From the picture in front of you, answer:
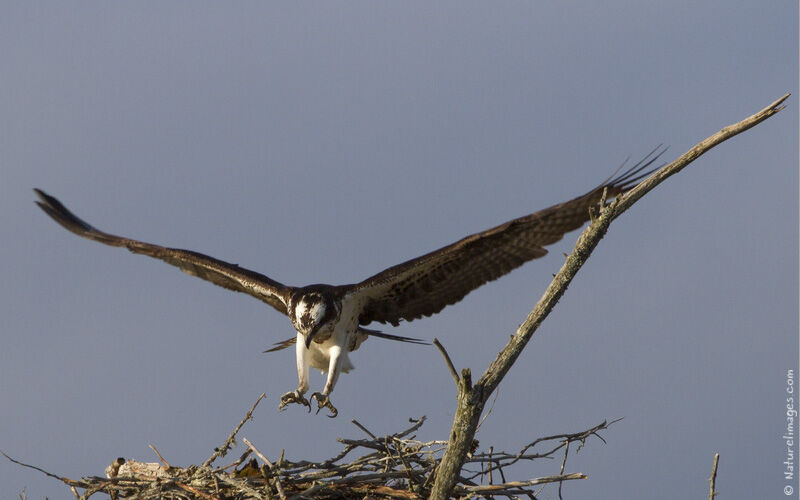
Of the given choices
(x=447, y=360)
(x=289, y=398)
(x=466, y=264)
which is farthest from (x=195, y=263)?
(x=447, y=360)

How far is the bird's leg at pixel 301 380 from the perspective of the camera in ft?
29.9

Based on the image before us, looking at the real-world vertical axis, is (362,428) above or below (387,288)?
below

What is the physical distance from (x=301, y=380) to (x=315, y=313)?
723 millimetres

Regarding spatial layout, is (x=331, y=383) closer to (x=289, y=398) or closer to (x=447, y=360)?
(x=289, y=398)

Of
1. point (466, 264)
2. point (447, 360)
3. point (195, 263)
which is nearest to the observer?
point (447, 360)

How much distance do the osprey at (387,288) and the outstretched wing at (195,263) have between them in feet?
0.05

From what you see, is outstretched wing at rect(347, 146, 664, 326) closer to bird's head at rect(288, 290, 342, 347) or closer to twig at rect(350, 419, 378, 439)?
bird's head at rect(288, 290, 342, 347)

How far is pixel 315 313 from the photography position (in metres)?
9.27

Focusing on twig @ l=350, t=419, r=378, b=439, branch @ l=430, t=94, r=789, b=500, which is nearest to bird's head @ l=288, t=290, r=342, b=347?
twig @ l=350, t=419, r=378, b=439

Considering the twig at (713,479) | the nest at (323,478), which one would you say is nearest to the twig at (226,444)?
the nest at (323,478)

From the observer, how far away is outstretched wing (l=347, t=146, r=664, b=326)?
8.16 meters

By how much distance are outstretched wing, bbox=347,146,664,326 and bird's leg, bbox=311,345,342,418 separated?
0.59 metres

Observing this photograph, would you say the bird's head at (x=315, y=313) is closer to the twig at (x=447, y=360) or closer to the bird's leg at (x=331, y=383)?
the bird's leg at (x=331, y=383)

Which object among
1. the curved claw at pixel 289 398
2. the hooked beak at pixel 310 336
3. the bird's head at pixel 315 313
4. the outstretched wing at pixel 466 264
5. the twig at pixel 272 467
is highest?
the outstretched wing at pixel 466 264
